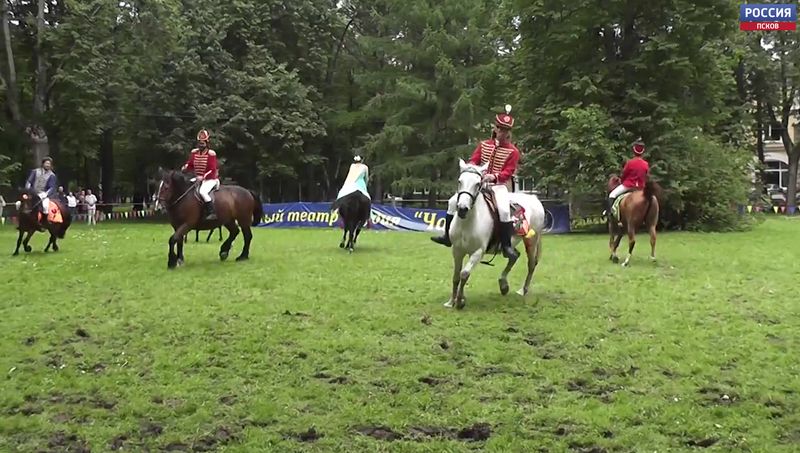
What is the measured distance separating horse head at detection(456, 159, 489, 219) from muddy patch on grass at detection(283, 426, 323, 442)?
449 centimetres

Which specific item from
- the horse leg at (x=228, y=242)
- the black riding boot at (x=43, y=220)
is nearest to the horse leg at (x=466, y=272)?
the horse leg at (x=228, y=242)

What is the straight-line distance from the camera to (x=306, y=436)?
223 inches

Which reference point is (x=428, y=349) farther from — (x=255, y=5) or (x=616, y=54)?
(x=255, y=5)

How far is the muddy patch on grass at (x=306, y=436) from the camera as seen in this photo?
5.60 meters

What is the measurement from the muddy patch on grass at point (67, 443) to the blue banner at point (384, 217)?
21380mm

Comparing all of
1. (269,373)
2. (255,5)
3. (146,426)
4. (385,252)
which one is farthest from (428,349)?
(255,5)

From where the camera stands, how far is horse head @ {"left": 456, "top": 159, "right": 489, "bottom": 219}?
9.62 meters

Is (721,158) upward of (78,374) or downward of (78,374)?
upward

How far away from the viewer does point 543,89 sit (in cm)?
2886

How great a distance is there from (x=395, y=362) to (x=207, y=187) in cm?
883

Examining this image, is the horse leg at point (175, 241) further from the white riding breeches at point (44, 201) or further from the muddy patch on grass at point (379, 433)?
the muddy patch on grass at point (379, 433)

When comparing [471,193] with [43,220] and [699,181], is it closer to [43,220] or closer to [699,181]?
[43,220]

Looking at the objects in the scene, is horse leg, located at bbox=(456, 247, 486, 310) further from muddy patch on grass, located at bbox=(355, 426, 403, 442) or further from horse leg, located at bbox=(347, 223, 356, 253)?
horse leg, located at bbox=(347, 223, 356, 253)

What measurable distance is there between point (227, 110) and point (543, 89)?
16.7 meters
